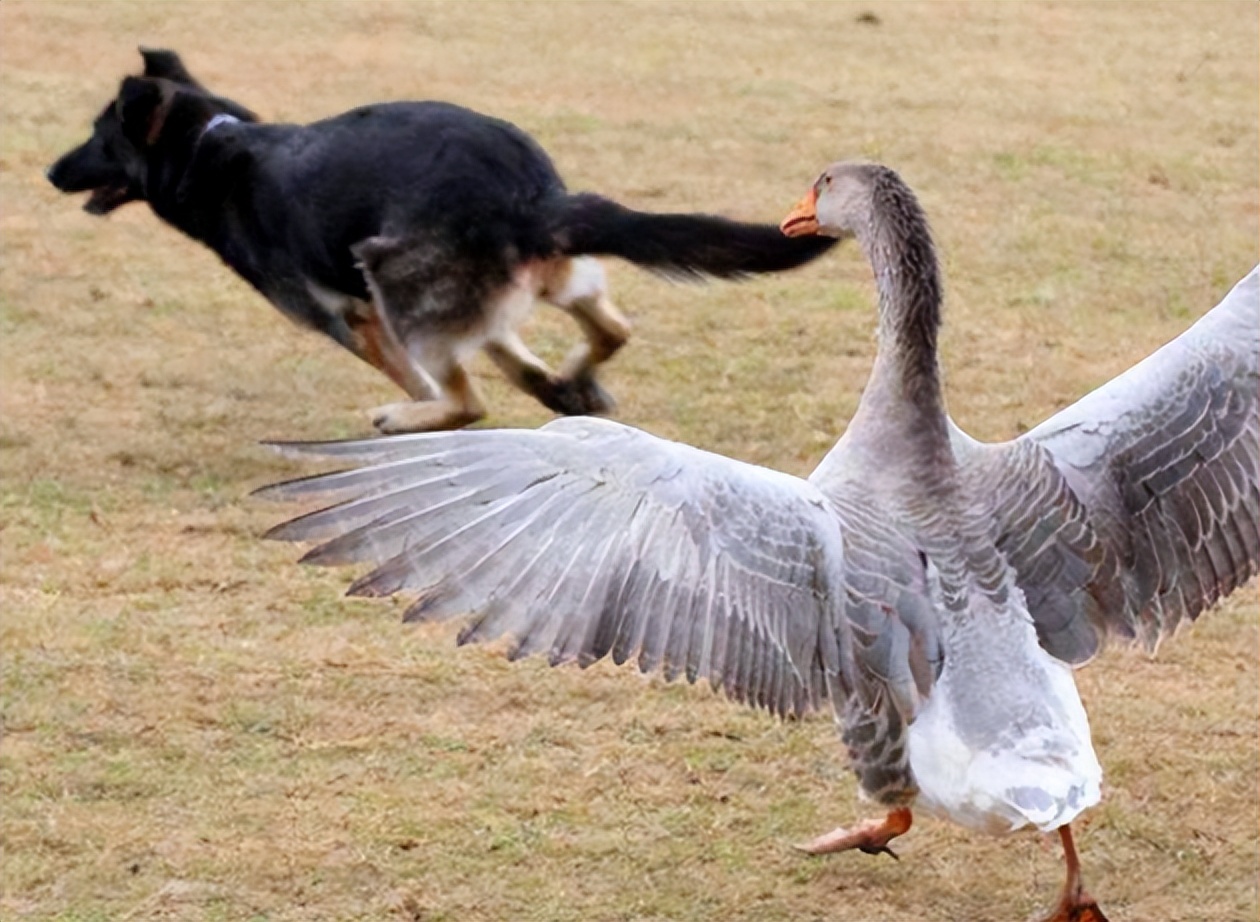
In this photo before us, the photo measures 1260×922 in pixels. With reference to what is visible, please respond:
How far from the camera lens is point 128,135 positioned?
6.16 meters

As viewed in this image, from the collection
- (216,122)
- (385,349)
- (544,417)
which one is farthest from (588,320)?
(216,122)

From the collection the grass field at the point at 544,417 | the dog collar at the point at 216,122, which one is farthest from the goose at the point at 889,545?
the dog collar at the point at 216,122

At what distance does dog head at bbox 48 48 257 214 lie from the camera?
19.9 feet

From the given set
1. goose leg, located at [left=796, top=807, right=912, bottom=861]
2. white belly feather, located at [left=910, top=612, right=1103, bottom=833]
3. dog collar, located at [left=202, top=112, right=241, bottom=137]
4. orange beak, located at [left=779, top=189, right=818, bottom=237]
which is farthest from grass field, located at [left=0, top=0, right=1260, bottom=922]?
orange beak, located at [left=779, top=189, right=818, bottom=237]

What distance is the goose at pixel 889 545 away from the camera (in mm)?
2893

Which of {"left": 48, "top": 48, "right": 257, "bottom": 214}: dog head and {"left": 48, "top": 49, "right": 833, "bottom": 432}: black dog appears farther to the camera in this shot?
{"left": 48, "top": 48, "right": 257, "bottom": 214}: dog head

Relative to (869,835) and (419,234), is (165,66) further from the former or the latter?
(869,835)

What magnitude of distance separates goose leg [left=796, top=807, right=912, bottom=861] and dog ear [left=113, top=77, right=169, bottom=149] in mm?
3337

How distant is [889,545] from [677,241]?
208 centimetres

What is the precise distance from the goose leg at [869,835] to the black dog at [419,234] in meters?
1.78

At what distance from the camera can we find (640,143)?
891cm

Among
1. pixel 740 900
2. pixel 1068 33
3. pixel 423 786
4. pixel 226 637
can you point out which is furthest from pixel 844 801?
pixel 1068 33

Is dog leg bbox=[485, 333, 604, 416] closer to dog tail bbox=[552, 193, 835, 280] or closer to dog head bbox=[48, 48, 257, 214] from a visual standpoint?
dog tail bbox=[552, 193, 835, 280]

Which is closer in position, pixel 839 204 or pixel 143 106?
pixel 839 204
